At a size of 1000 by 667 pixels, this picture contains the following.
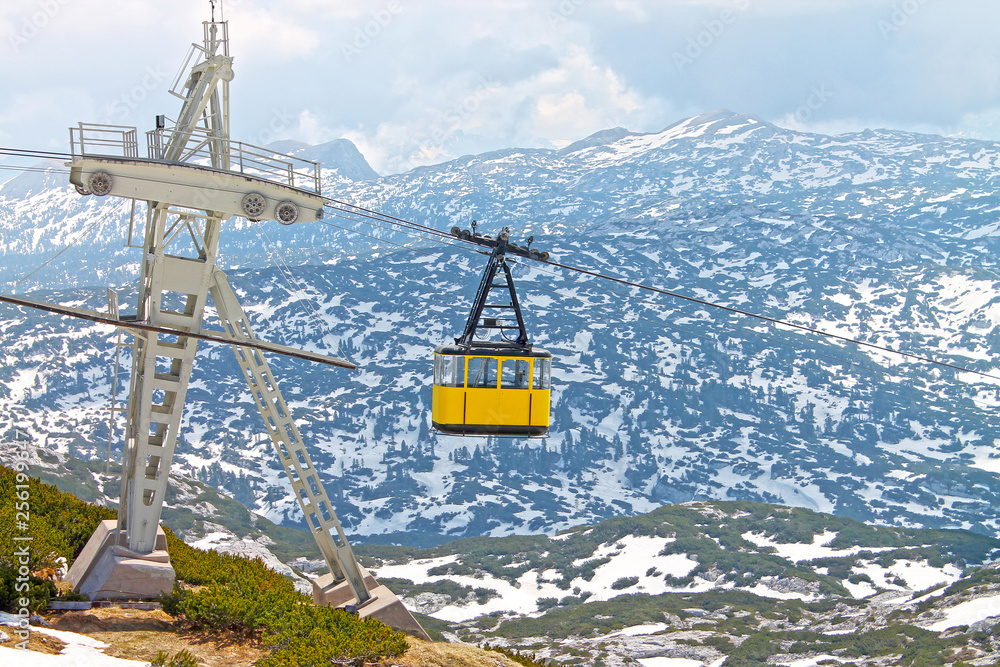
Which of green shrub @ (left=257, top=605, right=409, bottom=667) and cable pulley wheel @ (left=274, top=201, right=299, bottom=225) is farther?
cable pulley wheel @ (left=274, top=201, right=299, bottom=225)

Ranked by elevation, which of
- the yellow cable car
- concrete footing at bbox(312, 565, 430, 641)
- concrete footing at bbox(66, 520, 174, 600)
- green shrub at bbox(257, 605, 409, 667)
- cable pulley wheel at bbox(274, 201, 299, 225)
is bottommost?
concrete footing at bbox(312, 565, 430, 641)

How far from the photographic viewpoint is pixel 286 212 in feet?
84.5

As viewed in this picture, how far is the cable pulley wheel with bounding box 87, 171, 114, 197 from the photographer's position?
23391mm

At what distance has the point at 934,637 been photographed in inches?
6265

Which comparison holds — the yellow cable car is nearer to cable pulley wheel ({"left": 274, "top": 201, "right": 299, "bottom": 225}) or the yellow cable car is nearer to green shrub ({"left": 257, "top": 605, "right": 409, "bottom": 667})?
cable pulley wheel ({"left": 274, "top": 201, "right": 299, "bottom": 225})

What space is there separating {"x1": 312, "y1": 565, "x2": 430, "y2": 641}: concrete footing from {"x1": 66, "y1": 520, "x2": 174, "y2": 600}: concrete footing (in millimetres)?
5482

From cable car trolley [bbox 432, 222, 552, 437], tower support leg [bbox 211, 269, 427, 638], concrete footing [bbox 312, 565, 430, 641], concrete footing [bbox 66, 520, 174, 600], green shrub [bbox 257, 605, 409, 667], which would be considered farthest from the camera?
cable car trolley [bbox 432, 222, 552, 437]

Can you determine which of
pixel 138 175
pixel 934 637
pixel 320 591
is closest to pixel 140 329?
pixel 138 175

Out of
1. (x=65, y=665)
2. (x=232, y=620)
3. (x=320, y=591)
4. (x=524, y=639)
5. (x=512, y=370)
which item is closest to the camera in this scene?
(x=65, y=665)

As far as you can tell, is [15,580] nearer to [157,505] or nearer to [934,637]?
[157,505]

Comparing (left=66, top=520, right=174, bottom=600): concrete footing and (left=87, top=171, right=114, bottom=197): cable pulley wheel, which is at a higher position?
(left=87, top=171, right=114, bottom=197): cable pulley wheel

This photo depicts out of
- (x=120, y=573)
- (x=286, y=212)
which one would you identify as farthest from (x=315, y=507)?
(x=286, y=212)

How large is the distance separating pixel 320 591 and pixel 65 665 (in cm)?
1294

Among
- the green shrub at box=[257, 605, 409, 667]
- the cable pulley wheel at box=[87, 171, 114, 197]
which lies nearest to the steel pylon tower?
the cable pulley wheel at box=[87, 171, 114, 197]
